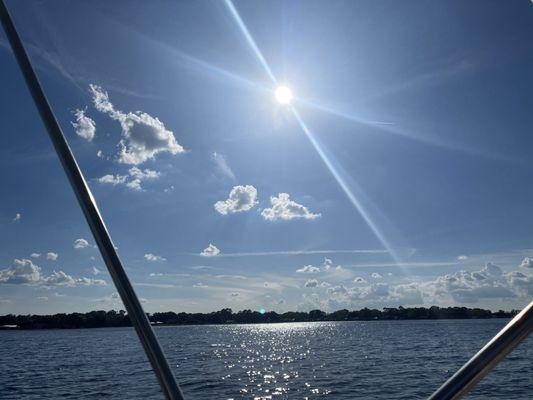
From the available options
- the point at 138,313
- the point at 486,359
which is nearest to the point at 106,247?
the point at 138,313

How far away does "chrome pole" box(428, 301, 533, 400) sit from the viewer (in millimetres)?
1382

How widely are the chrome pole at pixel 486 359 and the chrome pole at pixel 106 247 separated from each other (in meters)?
0.82

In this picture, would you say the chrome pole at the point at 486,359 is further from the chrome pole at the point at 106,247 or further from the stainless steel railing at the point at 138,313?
the chrome pole at the point at 106,247

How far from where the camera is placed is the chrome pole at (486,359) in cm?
138

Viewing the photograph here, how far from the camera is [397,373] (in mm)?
48625

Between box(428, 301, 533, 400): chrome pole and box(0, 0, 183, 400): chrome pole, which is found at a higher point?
box(0, 0, 183, 400): chrome pole

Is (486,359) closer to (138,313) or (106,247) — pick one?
(138,313)

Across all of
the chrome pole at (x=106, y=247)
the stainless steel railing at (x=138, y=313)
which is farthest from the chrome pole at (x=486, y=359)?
the chrome pole at (x=106, y=247)

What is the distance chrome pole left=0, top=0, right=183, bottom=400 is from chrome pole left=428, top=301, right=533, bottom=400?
32.2 inches

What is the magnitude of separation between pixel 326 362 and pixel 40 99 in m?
64.7

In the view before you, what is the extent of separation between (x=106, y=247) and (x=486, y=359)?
1238mm

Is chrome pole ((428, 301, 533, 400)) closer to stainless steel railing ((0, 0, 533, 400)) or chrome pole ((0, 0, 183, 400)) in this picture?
stainless steel railing ((0, 0, 533, 400))

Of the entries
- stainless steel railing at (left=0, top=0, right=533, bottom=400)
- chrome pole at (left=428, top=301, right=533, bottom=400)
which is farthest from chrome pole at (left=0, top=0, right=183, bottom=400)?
chrome pole at (left=428, top=301, right=533, bottom=400)

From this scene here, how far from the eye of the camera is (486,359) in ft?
4.53
